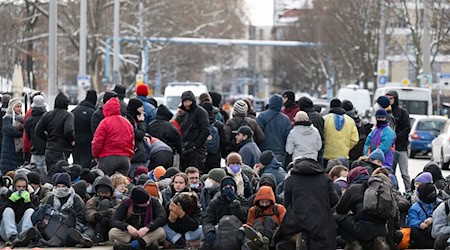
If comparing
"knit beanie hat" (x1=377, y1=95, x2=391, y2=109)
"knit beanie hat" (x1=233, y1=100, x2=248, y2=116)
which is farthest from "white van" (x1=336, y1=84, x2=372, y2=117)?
"knit beanie hat" (x1=233, y1=100, x2=248, y2=116)

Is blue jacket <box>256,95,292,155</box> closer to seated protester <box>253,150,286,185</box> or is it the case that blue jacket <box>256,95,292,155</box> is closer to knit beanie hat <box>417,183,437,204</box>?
seated protester <box>253,150,286,185</box>

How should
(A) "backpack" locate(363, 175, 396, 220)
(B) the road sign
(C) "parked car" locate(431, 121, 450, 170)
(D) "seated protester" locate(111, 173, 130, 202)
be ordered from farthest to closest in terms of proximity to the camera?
(B) the road sign < (C) "parked car" locate(431, 121, 450, 170) < (D) "seated protester" locate(111, 173, 130, 202) < (A) "backpack" locate(363, 175, 396, 220)

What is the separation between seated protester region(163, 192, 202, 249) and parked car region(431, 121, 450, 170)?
2041 cm

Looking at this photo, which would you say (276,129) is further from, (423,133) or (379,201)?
(423,133)

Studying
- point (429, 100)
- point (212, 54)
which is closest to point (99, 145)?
point (429, 100)

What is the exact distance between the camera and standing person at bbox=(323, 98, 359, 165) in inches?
812

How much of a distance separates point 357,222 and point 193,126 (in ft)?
19.2

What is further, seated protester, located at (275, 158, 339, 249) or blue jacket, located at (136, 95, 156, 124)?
blue jacket, located at (136, 95, 156, 124)

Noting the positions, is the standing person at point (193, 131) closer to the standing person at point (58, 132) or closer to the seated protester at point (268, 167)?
the standing person at point (58, 132)

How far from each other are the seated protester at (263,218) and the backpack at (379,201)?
1.01m

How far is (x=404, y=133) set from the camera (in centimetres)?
2167

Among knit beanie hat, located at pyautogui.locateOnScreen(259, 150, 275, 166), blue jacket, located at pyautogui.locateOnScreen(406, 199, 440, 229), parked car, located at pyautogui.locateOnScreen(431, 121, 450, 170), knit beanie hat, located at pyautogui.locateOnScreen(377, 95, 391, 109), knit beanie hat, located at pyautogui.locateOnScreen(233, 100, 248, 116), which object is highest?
knit beanie hat, located at pyautogui.locateOnScreen(377, 95, 391, 109)

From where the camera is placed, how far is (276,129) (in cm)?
2025

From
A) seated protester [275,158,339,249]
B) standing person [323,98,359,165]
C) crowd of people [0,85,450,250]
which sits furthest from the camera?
standing person [323,98,359,165]
